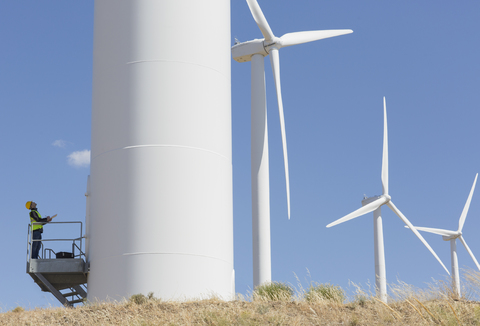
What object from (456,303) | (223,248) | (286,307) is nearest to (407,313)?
(456,303)

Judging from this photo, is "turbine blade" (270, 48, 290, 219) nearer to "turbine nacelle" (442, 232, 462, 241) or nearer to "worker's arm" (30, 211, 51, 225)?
"worker's arm" (30, 211, 51, 225)

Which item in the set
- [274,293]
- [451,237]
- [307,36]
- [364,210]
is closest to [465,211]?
[451,237]

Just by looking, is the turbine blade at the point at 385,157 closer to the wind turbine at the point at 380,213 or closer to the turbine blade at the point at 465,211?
the wind turbine at the point at 380,213

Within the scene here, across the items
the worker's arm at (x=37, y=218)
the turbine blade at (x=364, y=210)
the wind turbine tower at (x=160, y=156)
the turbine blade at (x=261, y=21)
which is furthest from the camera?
the turbine blade at (x=364, y=210)

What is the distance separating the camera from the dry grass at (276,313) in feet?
45.3

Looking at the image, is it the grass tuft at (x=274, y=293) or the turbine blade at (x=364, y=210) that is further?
the turbine blade at (x=364, y=210)

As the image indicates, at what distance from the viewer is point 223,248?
20.0 metres

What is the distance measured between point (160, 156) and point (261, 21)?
1165 centimetres

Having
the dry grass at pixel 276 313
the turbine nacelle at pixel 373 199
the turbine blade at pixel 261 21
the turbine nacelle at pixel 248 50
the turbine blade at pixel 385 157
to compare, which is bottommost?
the dry grass at pixel 276 313

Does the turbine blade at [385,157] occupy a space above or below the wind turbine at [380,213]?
above

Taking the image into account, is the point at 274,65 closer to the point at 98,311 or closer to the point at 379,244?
the point at 379,244

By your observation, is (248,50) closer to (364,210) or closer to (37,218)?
(364,210)

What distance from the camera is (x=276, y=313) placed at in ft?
47.8

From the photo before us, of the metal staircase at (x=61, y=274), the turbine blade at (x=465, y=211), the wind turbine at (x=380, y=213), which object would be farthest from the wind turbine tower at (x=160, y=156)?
the turbine blade at (x=465, y=211)
